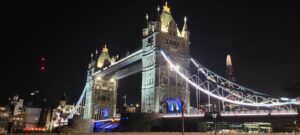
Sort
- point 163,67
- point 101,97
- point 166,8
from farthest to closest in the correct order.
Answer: point 101,97 < point 166,8 < point 163,67

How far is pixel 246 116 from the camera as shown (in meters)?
41.5

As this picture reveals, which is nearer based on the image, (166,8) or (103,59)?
(166,8)

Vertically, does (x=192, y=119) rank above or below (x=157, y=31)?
below

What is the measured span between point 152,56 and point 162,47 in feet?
10.1

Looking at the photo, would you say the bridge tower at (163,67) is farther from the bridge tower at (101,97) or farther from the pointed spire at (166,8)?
the bridge tower at (101,97)

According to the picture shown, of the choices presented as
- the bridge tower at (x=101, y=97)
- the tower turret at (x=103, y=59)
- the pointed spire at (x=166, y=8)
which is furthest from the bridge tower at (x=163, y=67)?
the tower turret at (x=103, y=59)

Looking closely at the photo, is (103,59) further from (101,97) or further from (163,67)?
(163,67)

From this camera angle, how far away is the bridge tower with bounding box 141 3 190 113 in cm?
6550

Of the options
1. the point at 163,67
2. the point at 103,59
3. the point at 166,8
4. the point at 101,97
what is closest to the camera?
the point at 163,67

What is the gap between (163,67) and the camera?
223 feet

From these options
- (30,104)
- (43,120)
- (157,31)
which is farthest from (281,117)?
(30,104)

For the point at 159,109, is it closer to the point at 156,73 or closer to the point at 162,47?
the point at 156,73

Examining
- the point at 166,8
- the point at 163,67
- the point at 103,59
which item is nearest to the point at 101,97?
the point at 103,59

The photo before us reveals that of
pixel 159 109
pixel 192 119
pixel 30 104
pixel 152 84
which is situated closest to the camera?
pixel 192 119
